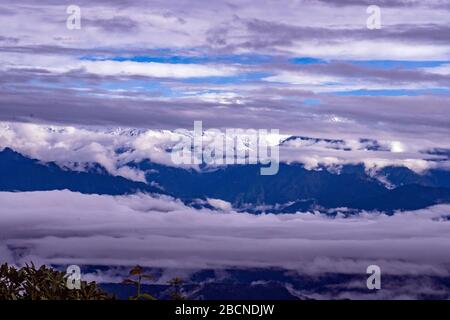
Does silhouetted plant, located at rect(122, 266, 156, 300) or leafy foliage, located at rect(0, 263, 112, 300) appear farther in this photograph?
leafy foliage, located at rect(0, 263, 112, 300)

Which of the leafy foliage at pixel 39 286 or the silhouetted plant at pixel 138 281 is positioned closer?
the silhouetted plant at pixel 138 281

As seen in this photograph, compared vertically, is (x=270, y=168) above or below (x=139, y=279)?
above

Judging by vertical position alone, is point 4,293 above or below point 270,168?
below

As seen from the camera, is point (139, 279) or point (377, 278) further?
point (377, 278)

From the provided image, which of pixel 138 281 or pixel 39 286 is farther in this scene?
pixel 39 286
